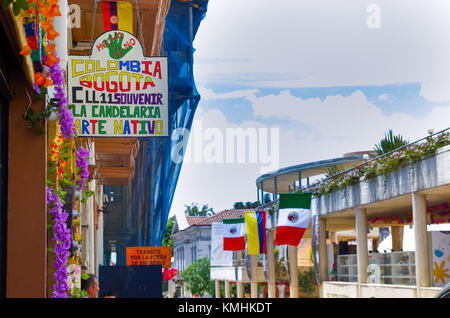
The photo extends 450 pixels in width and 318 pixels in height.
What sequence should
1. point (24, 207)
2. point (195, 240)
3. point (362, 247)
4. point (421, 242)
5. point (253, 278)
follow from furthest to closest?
point (195, 240) < point (253, 278) < point (362, 247) < point (421, 242) < point (24, 207)

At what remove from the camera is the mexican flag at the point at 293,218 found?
25.3 meters

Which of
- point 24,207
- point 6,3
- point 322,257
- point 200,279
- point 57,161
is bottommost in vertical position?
point 200,279

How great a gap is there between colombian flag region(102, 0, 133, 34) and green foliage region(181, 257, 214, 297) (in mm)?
56764

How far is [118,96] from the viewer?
32.4ft

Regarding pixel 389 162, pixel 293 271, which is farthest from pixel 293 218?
pixel 293 271

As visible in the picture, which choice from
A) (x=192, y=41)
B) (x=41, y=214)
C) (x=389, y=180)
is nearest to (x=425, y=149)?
(x=389, y=180)

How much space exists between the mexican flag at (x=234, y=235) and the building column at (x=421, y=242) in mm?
13015

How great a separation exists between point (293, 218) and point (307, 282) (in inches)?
813

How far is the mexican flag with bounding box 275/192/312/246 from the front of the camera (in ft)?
83.0

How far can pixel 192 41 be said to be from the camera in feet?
84.3

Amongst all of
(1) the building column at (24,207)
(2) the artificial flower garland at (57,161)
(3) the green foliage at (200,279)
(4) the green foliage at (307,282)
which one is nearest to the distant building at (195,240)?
(3) the green foliage at (200,279)

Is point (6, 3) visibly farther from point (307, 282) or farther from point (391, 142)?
point (307, 282)
